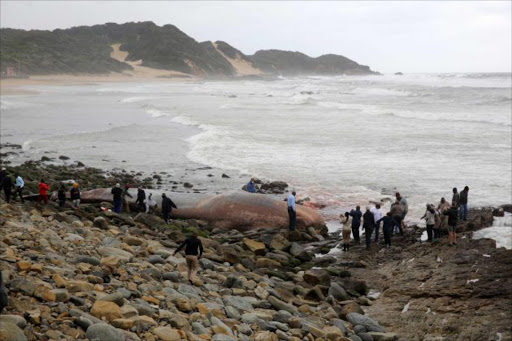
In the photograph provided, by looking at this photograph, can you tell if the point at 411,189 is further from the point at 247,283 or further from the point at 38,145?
the point at 38,145

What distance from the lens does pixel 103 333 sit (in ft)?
23.6

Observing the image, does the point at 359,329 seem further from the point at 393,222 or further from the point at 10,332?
the point at 393,222

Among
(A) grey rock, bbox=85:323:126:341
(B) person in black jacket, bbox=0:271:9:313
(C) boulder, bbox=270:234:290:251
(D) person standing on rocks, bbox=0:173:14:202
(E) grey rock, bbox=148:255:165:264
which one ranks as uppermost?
(D) person standing on rocks, bbox=0:173:14:202

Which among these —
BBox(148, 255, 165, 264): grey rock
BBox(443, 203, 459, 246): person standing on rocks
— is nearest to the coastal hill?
BBox(148, 255, 165, 264): grey rock

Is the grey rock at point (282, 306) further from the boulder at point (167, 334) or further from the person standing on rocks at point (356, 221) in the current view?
the person standing on rocks at point (356, 221)

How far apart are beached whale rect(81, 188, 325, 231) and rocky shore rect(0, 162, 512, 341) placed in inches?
67.5

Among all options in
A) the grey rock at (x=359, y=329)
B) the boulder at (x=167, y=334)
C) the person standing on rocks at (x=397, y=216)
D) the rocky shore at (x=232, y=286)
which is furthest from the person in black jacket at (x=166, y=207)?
the boulder at (x=167, y=334)

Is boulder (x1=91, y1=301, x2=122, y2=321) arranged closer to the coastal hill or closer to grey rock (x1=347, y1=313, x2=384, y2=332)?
grey rock (x1=347, y1=313, x2=384, y2=332)

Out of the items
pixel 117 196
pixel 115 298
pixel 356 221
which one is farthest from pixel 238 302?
pixel 117 196

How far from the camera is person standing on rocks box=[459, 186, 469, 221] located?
59.1ft

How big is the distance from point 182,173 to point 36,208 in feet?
37.5

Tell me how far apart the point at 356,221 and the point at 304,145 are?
18144 millimetres

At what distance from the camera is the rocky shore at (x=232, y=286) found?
7.90 m

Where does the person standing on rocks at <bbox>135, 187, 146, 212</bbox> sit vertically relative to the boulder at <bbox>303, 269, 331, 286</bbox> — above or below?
above
